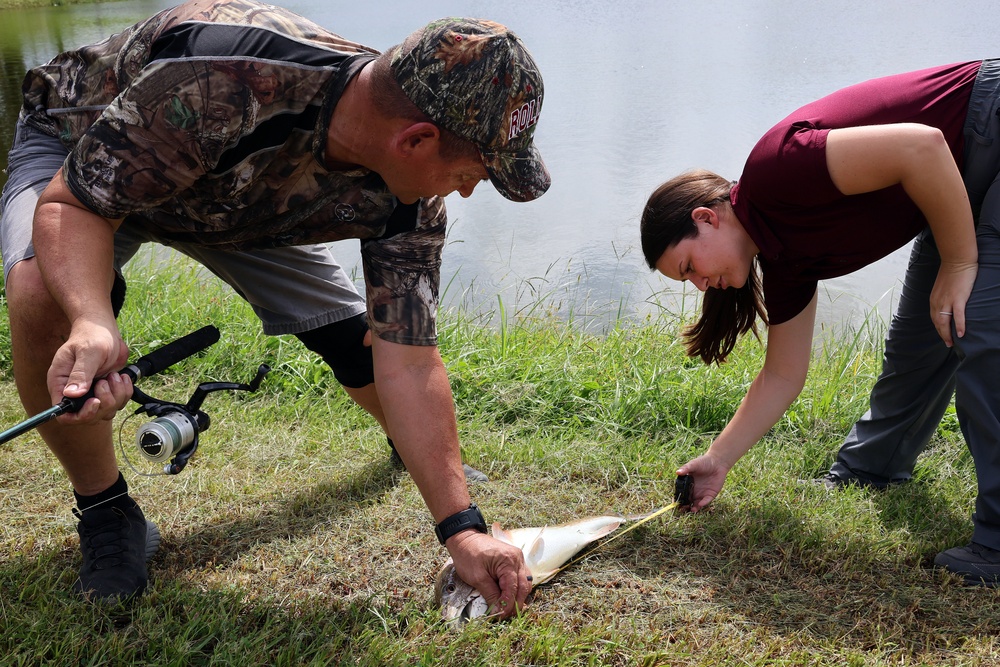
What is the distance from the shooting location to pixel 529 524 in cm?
297

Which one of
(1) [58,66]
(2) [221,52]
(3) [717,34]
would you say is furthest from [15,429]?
(3) [717,34]

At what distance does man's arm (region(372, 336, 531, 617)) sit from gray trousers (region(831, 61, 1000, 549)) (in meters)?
1.37

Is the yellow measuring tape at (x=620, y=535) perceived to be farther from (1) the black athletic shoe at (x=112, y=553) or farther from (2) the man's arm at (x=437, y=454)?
(1) the black athletic shoe at (x=112, y=553)

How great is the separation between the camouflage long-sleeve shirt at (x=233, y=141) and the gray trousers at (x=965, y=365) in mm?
1532

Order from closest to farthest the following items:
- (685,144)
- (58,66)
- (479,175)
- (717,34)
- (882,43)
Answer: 1. (479,175)
2. (58,66)
3. (685,144)
4. (882,43)
5. (717,34)

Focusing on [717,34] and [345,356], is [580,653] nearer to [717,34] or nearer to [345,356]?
[345,356]

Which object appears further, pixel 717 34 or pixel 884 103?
pixel 717 34

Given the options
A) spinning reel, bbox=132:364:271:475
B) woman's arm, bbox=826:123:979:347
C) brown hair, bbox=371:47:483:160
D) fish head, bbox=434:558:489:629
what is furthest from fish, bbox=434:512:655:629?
woman's arm, bbox=826:123:979:347

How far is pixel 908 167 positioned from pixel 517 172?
1013mm

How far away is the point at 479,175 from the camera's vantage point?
225 centimetres

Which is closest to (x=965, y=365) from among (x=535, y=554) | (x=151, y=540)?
(x=535, y=554)

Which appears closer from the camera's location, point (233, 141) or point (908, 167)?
point (233, 141)

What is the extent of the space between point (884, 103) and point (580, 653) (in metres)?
1.72

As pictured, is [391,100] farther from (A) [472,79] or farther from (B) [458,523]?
(B) [458,523]
